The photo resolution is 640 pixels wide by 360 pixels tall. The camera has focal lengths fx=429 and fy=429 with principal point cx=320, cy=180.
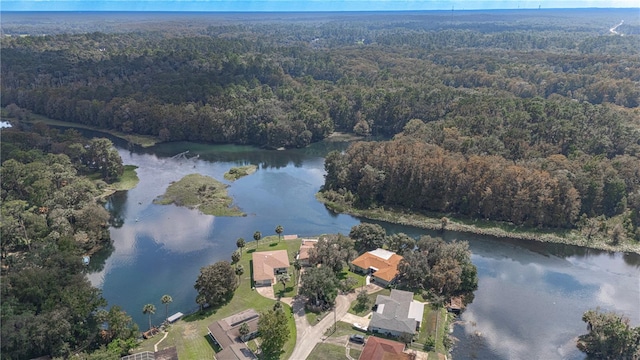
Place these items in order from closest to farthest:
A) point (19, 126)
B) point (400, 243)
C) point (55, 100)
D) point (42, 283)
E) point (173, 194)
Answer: point (42, 283) < point (400, 243) < point (173, 194) < point (19, 126) < point (55, 100)

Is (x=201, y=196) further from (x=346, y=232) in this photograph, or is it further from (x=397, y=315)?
(x=397, y=315)

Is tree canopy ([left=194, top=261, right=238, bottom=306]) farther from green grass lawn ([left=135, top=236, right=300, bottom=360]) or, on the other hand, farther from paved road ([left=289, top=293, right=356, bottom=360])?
paved road ([left=289, top=293, right=356, bottom=360])

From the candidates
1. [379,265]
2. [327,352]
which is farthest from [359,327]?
[379,265]

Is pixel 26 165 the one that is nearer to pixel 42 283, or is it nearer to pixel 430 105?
pixel 42 283

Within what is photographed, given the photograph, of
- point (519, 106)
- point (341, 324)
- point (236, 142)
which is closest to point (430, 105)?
point (519, 106)

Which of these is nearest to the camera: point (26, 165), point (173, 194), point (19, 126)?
point (26, 165)

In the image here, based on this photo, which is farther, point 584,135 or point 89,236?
point 584,135

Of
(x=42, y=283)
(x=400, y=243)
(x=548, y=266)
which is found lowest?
(x=548, y=266)
